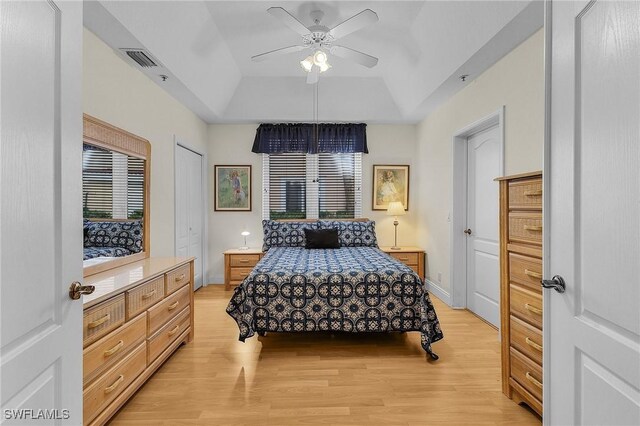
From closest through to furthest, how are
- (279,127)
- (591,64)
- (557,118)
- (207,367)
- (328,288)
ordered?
1. (591,64)
2. (557,118)
3. (207,367)
4. (328,288)
5. (279,127)

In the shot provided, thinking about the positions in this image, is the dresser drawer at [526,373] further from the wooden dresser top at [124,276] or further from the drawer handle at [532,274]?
the wooden dresser top at [124,276]

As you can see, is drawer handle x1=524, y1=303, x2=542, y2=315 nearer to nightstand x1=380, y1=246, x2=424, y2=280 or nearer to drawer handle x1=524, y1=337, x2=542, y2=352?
drawer handle x1=524, y1=337, x2=542, y2=352

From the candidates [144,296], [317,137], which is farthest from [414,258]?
[144,296]

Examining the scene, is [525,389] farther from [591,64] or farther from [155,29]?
[155,29]

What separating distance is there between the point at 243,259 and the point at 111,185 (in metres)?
2.35

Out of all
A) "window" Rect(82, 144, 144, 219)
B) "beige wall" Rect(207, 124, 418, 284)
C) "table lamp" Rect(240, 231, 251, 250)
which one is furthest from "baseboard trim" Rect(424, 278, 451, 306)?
"window" Rect(82, 144, 144, 219)

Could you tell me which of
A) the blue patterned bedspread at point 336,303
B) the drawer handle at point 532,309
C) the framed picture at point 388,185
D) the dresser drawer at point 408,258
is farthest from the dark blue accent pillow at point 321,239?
the drawer handle at point 532,309

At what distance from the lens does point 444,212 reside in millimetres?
4113

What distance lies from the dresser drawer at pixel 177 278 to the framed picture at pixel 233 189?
221 centimetres

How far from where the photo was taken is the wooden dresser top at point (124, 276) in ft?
5.62

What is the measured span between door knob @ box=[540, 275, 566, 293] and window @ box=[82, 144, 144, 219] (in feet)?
8.37

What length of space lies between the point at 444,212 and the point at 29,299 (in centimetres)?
401

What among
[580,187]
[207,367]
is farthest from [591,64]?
[207,367]

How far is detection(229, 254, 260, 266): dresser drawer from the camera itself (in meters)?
4.62
